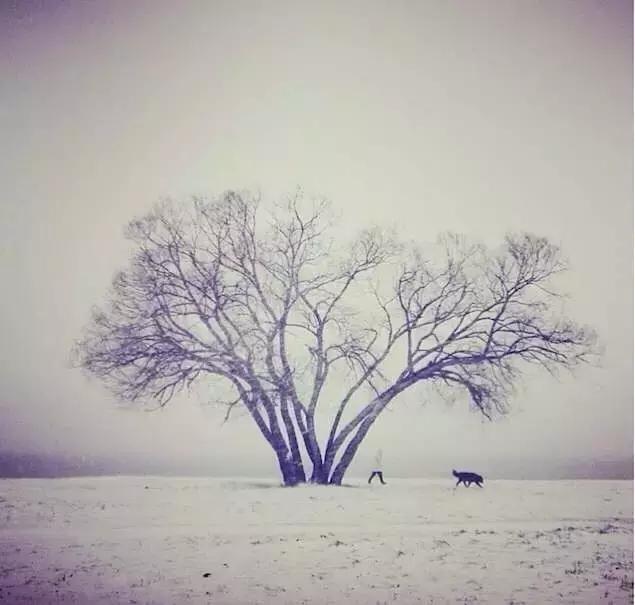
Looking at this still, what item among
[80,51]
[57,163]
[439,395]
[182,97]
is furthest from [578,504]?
[80,51]

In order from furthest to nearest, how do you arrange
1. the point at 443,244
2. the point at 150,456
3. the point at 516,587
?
the point at 443,244, the point at 150,456, the point at 516,587

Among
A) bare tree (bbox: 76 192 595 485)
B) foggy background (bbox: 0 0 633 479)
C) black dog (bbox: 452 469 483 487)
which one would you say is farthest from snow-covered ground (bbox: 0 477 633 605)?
bare tree (bbox: 76 192 595 485)

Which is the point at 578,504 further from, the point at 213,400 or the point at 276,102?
the point at 276,102

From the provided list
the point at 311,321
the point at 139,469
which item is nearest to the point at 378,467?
the point at 311,321

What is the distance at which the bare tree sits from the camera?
15.6 ft

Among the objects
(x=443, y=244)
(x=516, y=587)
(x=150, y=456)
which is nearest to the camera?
(x=516, y=587)

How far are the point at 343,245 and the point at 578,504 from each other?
2.36m

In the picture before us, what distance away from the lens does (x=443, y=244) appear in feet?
16.2

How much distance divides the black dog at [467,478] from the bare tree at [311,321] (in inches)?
16.5

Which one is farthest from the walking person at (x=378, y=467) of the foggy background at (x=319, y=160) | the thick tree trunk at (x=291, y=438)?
the thick tree trunk at (x=291, y=438)

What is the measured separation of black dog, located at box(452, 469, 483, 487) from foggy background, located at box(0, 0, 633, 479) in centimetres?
5

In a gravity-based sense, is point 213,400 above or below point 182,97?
below

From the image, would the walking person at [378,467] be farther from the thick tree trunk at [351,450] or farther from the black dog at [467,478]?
the black dog at [467,478]

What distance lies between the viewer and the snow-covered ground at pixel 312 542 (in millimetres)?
4211
